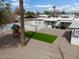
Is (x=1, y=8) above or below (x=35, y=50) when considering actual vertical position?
above

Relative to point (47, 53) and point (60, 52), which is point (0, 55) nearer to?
point (47, 53)

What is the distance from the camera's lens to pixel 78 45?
1797 cm

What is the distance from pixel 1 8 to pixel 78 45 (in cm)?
978

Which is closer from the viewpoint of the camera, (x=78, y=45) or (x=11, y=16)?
(x=11, y=16)

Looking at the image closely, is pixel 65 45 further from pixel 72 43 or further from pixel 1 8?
pixel 1 8

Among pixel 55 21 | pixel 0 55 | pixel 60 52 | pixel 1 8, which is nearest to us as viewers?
pixel 1 8

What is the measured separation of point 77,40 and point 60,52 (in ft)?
13.5

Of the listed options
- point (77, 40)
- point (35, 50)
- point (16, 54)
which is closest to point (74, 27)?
point (77, 40)

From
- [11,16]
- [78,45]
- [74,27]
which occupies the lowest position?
[78,45]

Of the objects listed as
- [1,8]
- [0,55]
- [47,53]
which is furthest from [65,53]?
[1,8]

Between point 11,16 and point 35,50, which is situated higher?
point 11,16

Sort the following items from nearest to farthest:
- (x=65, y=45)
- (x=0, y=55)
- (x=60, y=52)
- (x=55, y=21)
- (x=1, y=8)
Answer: (x=1, y=8), (x=0, y=55), (x=60, y=52), (x=65, y=45), (x=55, y=21)

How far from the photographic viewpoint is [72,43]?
18.4 meters

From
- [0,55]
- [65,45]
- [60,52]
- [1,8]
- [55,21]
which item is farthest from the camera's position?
[55,21]
